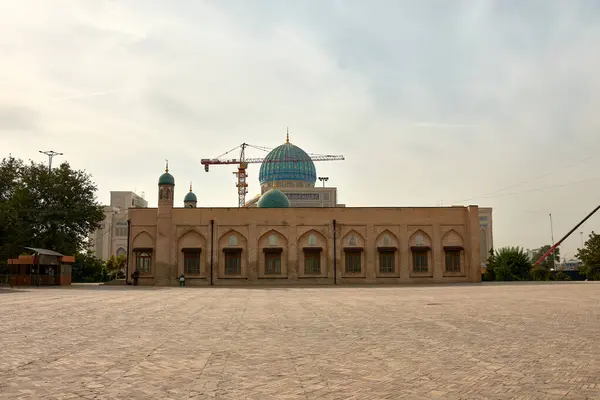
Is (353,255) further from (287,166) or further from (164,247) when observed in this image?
(287,166)

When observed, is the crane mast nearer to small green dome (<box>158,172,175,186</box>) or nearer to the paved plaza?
small green dome (<box>158,172,175,186</box>)

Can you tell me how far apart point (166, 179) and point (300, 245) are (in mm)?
10835

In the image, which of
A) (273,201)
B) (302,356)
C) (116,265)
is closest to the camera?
(302,356)

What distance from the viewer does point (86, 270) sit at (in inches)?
2111

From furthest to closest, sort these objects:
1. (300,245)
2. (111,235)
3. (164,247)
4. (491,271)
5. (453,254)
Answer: (111,235), (491,271), (453,254), (300,245), (164,247)

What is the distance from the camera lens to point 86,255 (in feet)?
182

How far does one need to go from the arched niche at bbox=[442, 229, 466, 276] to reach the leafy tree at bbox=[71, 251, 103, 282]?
1245 inches

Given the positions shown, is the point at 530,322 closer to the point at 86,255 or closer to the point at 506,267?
the point at 506,267

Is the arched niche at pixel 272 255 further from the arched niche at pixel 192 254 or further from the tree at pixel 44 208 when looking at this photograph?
the tree at pixel 44 208

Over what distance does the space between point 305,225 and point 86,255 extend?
2487cm

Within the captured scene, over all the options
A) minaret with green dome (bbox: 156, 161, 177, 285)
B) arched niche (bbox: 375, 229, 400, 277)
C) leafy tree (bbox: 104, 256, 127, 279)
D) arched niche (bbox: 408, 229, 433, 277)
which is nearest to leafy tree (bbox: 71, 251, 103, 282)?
leafy tree (bbox: 104, 256, 127, 279)

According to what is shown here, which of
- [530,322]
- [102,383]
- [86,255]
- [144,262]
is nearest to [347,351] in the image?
[102,383]

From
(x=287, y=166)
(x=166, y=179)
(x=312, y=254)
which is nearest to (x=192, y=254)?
(x=166, y=179)

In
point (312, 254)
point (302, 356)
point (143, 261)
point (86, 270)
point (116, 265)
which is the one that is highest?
point (312, 254)
